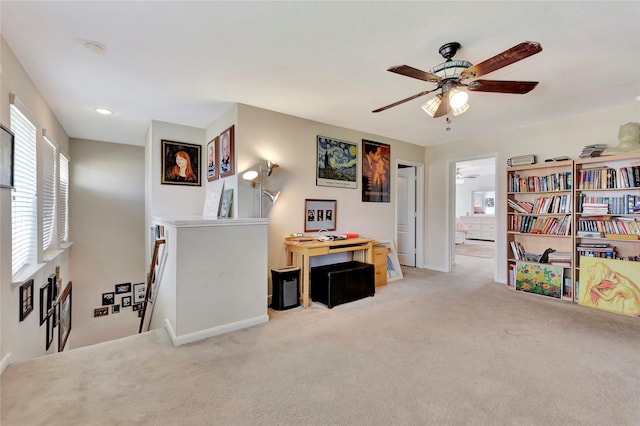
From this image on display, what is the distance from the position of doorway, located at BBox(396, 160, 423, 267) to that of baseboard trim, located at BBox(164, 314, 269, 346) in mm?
3537

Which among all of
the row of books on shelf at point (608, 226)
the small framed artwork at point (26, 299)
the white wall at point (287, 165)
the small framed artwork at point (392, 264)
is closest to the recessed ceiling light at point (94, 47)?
the white wall at point (287, 165)

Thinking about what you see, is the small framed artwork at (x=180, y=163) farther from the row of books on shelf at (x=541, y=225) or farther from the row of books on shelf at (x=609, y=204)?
the row of books on shelf at (x=609, y=204)

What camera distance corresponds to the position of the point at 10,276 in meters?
2.15

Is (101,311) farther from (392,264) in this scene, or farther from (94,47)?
(392,264)

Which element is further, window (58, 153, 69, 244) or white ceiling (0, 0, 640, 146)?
window (58, 153, 69, 244)

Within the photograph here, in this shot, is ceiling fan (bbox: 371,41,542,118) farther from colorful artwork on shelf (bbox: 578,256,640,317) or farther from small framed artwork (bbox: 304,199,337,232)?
colorful artwork on shelf (bbox: 578,256,640,317)

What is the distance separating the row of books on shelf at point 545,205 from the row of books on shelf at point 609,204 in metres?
0.14

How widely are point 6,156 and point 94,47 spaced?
103cm

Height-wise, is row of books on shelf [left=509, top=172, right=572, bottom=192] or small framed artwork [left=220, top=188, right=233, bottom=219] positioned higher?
row of books on shelf [left=509, top=172, right=572, bottom=192]

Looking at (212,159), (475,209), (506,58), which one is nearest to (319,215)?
(212,159)

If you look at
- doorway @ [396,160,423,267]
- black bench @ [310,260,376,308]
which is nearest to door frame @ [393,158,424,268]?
doorway @ [396,160,423,267]

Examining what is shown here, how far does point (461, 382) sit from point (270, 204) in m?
2.65

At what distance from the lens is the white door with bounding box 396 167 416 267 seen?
5.68 m

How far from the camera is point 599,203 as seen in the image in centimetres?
357
